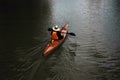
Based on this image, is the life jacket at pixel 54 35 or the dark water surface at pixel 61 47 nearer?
the dark water surface at pixel 61 47

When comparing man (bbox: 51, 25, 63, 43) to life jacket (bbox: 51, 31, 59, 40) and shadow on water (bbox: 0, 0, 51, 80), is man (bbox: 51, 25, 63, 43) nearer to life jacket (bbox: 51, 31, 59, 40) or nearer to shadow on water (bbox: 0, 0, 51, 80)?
life jacket (bbox: 51, 31, 59, 40)

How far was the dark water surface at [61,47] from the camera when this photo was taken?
1548cm

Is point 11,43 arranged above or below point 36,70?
above

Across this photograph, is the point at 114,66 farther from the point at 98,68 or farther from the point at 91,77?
the point at 91,77

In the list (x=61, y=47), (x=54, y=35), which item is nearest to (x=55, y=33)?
(x=54, y=35)

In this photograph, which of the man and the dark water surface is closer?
the dark water surface

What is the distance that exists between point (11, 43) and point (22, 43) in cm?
107

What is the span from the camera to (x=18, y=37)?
73.3ft

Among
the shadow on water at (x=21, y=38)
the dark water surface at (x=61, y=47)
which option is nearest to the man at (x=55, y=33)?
the dark water surface at (x=61, y=47)

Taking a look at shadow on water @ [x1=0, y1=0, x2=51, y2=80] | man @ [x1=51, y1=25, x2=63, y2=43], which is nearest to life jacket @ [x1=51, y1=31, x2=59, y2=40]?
man @ [x1=51, y1=25, x2=63, y2=43]

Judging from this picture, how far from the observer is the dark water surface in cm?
1548

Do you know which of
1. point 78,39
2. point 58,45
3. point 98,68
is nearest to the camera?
point 98,68

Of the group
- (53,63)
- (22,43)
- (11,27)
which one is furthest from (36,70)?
(11,27)

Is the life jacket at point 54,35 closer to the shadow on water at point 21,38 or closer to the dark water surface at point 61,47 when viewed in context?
the dark water surface at point 61,47
